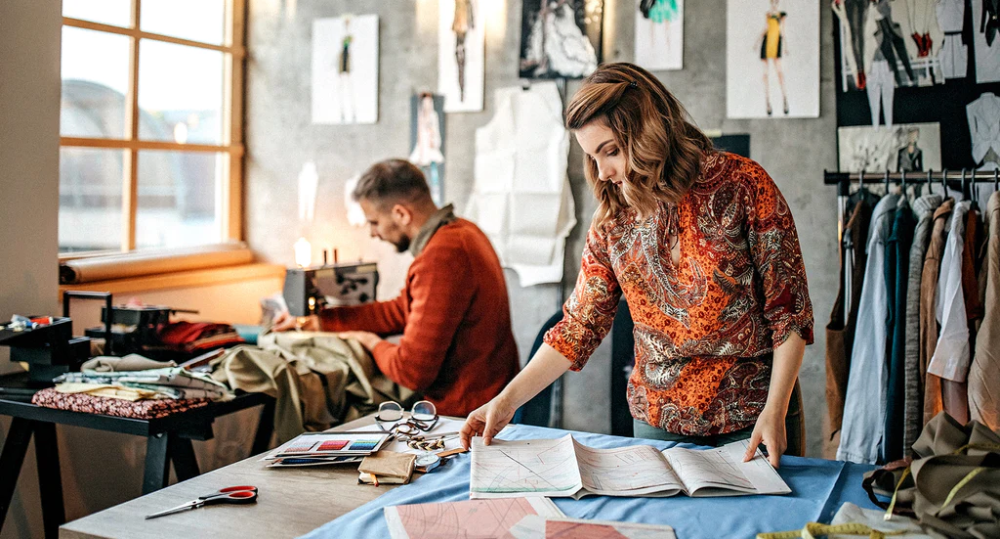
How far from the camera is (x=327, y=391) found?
3.06 metres

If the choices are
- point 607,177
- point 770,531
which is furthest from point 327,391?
point 770,531

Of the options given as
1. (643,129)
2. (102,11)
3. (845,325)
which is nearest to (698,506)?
(643,129)

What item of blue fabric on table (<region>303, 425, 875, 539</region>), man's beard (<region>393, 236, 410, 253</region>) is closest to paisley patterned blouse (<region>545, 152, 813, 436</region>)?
blue fabric on table (<region>303, 425, 875, 539</region>)

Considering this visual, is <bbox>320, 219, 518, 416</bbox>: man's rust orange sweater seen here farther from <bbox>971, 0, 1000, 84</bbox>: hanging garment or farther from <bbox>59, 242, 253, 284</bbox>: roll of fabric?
<bbox>971, 0, 1000, 84</bbox>: hanging garment

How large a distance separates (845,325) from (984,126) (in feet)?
3.33

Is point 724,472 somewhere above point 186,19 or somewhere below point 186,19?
below

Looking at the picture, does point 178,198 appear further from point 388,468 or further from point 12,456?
point 388,468

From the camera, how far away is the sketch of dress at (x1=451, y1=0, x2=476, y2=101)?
4152mm

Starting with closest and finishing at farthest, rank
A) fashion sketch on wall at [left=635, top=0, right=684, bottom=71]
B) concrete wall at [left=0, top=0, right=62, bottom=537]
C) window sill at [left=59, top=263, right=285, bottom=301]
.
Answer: concrete wall at [left=0, top=0, right=62, bottom=537] < window sill at [left=59, top=263, right=285, bottom=301] < fashion sketch on wall at [left=635, top=0, right=684, bottom=71]

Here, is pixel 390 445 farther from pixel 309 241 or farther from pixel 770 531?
Result: pixel 309 241

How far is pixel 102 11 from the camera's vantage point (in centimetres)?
390

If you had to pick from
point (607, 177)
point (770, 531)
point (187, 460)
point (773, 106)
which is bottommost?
point (187, 460)

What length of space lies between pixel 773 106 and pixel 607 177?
1894 millimetres

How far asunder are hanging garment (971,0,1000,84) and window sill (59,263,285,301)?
3.37 meters
